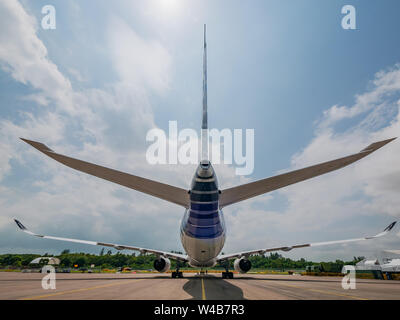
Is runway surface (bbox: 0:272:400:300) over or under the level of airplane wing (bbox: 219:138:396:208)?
under

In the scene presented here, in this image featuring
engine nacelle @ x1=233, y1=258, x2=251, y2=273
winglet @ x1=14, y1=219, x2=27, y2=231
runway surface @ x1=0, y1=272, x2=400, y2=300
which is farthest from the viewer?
engine nacelle @ x1=233, y1=258, x2=251, y2=273

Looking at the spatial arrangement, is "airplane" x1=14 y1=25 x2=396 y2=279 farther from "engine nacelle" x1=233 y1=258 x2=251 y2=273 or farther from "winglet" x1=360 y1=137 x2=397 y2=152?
"engine nacelle" x1=233 y1=258 x2=251 y2=273

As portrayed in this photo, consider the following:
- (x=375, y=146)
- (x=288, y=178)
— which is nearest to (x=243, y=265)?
(x=288, y=178)

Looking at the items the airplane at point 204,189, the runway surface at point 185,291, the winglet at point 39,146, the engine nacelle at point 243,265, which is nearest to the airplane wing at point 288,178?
the airplane at point 204,189

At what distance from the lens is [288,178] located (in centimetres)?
812

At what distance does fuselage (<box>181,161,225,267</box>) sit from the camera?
10.3 m

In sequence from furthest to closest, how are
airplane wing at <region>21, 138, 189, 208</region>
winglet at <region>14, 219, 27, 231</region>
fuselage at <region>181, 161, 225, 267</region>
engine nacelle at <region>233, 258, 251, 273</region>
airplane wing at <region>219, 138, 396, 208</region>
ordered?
1. engine nacelle at <region>233, 258, 251, 273</region>
2. winglet at <region>14, 219, 27, 231</region>
3. fuselage at <region>181, 161, 225, 267</region>
4. airplane wing at <region>219, 138, 396, 208</region>
5. airplane wing at <region>21, 138, 189, 208</region>

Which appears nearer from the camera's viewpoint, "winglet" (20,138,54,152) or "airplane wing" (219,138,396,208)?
"winglet" (20,138,54,152)

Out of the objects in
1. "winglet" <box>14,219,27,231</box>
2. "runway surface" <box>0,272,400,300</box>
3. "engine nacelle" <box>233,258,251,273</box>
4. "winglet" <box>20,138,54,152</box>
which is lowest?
"engine nacelle" <box>233,258,251,273</box>

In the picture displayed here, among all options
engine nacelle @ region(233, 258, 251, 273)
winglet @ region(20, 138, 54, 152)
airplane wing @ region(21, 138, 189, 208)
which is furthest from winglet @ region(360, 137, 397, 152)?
engine nacelle @ region(233, 258, 251, 273)

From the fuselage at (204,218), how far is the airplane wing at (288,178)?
815 mm

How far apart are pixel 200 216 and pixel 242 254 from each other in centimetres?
1690

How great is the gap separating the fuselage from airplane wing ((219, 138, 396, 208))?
2.68 feet

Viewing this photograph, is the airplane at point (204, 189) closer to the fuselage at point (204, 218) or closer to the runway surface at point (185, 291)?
the fuselage at point (204, 218)
